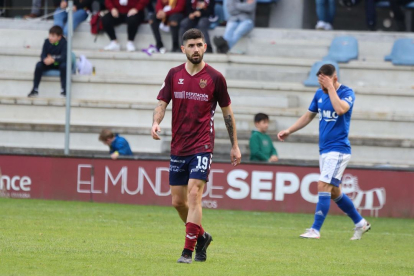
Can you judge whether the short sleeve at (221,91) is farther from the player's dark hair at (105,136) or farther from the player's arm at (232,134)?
the player's dark hair at (105,136)

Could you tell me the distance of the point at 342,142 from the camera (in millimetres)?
10594

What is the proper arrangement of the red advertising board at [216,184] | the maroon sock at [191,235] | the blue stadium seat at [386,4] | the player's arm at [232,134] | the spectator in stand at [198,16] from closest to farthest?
the maroon sock at [191,235]
the player's arm at [232,134]
the red advertising board at [216,184]
the spectator in stand at [198,16]
the blue stadium seat at [386,4]

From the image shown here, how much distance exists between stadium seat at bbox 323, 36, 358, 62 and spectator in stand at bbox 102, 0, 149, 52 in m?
4.40

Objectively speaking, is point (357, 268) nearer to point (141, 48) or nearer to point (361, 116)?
point (361, 116)

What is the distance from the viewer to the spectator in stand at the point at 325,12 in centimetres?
2022

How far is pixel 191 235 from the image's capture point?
7.63m

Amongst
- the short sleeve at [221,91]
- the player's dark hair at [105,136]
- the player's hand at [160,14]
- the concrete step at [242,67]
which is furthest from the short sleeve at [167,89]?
the player's hand at [160,14]

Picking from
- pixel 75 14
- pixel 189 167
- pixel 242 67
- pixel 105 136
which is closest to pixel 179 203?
pixel 189 167

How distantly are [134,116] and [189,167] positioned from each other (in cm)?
1060

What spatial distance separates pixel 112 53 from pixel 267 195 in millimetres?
6759

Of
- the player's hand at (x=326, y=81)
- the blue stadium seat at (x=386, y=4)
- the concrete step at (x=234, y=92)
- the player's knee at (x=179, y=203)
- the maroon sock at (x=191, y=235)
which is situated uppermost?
the blue stadium seat at (x=386, y=4)

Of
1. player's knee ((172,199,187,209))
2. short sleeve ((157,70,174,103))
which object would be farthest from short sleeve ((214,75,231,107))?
player's knee ((172,199,187,209))

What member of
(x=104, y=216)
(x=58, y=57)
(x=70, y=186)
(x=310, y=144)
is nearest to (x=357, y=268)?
(x=104, y=216)

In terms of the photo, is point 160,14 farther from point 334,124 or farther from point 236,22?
point 334,124
